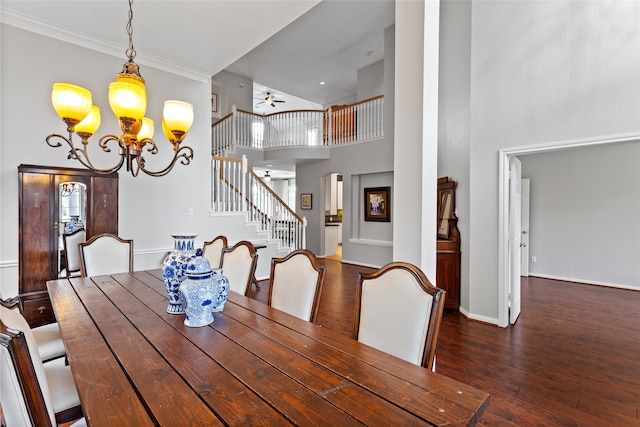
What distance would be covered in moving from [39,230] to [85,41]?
7.57 ft

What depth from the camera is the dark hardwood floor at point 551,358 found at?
200 centimetres

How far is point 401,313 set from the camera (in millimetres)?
Answer: 1446

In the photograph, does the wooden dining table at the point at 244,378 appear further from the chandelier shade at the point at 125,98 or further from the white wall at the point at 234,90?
the white wall at the point at 234,90

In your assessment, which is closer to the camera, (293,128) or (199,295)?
(199,295)

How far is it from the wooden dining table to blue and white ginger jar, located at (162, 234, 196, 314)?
91 mm

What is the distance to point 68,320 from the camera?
157 centimetres

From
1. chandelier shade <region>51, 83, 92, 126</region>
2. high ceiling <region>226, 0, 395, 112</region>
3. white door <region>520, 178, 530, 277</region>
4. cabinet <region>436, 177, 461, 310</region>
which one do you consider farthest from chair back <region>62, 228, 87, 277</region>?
white door <region>520, 178, 530, 277</region>

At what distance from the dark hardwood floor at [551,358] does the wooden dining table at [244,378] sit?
1311mm

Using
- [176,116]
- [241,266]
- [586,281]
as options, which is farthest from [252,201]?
[586,281]

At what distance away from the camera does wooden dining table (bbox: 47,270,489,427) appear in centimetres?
85

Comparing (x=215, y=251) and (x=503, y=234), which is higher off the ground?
(x=503, y=234)

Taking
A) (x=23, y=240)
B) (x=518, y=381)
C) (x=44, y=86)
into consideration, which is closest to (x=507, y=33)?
(x=518, y=381)

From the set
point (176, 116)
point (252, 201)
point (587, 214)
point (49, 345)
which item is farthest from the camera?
point (252, 201)

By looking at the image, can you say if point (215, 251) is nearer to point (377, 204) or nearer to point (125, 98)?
point (125, 98)
